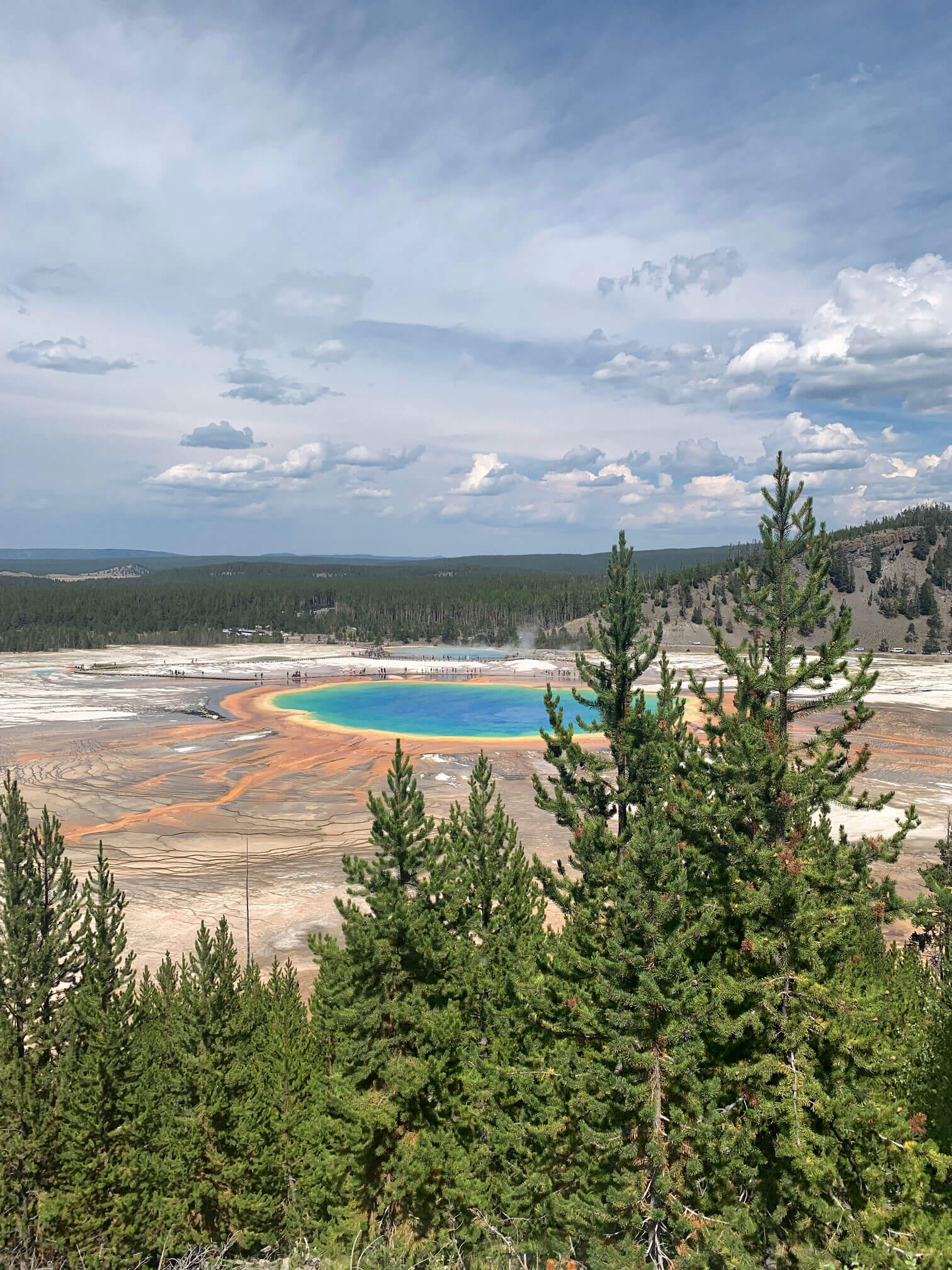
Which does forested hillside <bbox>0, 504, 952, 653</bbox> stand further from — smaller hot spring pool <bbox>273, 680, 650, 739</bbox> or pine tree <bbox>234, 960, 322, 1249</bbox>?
pine tree <bbox>234, 960, 322, 1249</bbox>

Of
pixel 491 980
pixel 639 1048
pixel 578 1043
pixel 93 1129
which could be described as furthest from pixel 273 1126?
pixel 639 1048

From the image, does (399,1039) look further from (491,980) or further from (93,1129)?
(93,1129)

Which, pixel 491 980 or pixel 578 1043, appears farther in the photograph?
pixel 491 980

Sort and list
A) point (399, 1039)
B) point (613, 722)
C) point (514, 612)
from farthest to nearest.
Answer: point (514, 612), point (399, 1039), point (613, 722)

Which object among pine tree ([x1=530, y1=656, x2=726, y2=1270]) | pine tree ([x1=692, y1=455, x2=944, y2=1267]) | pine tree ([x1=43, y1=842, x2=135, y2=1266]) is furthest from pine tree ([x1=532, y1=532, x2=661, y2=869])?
pine tree ([x1=43, y1=842, x2=135, y2=1266])

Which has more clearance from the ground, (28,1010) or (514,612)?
(514,612)

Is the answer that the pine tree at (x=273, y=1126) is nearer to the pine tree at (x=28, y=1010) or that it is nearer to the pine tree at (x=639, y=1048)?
the pine tree at (x=28, y=1010)
